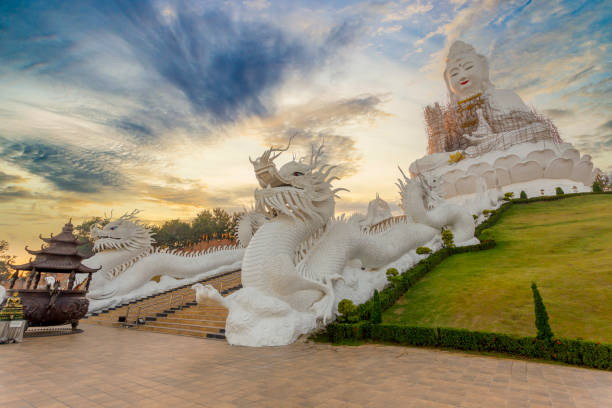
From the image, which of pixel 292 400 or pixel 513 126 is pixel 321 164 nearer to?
pixel 292 400

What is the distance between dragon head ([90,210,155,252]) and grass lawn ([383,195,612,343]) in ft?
33.9

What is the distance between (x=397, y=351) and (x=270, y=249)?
→ 3189mm

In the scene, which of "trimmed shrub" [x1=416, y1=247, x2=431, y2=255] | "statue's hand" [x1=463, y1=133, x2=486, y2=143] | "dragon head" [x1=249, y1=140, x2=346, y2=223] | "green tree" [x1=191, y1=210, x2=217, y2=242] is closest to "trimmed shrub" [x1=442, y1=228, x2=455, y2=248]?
"trimmed shrub" [x1=416, y1=247, x2=431, y2=255]

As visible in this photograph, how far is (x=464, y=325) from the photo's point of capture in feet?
20.2

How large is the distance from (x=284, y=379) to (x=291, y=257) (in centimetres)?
346

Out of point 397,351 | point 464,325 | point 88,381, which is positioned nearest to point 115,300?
point 88,381

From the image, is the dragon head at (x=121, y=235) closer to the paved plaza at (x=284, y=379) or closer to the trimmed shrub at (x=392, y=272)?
the paved plaza at (x=284, y=379)

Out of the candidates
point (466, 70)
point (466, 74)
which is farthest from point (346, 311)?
point (466, 70)

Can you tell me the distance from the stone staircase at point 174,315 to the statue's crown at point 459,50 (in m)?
34.9

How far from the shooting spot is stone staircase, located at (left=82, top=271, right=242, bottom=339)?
7.70 metres

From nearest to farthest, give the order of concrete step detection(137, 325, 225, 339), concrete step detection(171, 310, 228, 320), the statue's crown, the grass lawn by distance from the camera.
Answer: the grass lawn, concrete step detection(137, 325, 225, 339), concrete step detection(171, 310, 228, 320), the statue's crown

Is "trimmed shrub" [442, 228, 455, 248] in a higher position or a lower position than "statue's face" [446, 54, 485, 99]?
lower

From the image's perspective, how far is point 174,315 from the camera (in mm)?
9125

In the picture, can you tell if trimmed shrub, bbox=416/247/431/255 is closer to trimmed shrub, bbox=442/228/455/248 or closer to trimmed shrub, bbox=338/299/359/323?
trimmed shrub, bbox=442/228/455/248
